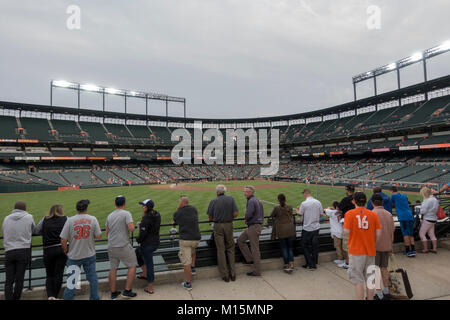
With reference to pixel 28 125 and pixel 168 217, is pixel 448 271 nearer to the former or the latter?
pixel 168 217

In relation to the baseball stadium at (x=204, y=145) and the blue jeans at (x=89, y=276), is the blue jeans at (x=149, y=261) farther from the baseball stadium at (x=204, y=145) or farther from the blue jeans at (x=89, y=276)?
the baseball stadium at (x=204, y=145)

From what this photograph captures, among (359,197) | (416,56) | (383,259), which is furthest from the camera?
(416,56)

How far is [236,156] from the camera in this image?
77688 mm

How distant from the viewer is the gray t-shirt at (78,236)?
167 inches

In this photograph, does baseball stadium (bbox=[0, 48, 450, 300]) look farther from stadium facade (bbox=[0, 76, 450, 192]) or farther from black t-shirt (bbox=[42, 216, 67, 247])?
black t-shirt (bbox=[42, 216, 67, 247])

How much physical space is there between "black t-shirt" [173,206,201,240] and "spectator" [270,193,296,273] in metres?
2.05

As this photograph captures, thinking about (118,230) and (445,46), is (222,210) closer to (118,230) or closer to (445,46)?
(118,230)

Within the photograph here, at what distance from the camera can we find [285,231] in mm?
5688

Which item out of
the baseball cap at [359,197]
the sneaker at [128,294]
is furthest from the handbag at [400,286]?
the sneaker at [128,294]

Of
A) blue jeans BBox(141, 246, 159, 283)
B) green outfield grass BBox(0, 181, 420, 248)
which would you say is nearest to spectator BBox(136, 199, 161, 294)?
blue jeans BBox(141, 246, 159, 283)

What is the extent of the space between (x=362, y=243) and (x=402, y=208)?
3.75 metres

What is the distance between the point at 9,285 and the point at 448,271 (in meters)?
9.54

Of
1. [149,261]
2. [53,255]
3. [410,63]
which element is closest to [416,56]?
[410,63]

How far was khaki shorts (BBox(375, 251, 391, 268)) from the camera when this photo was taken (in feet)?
14.6
